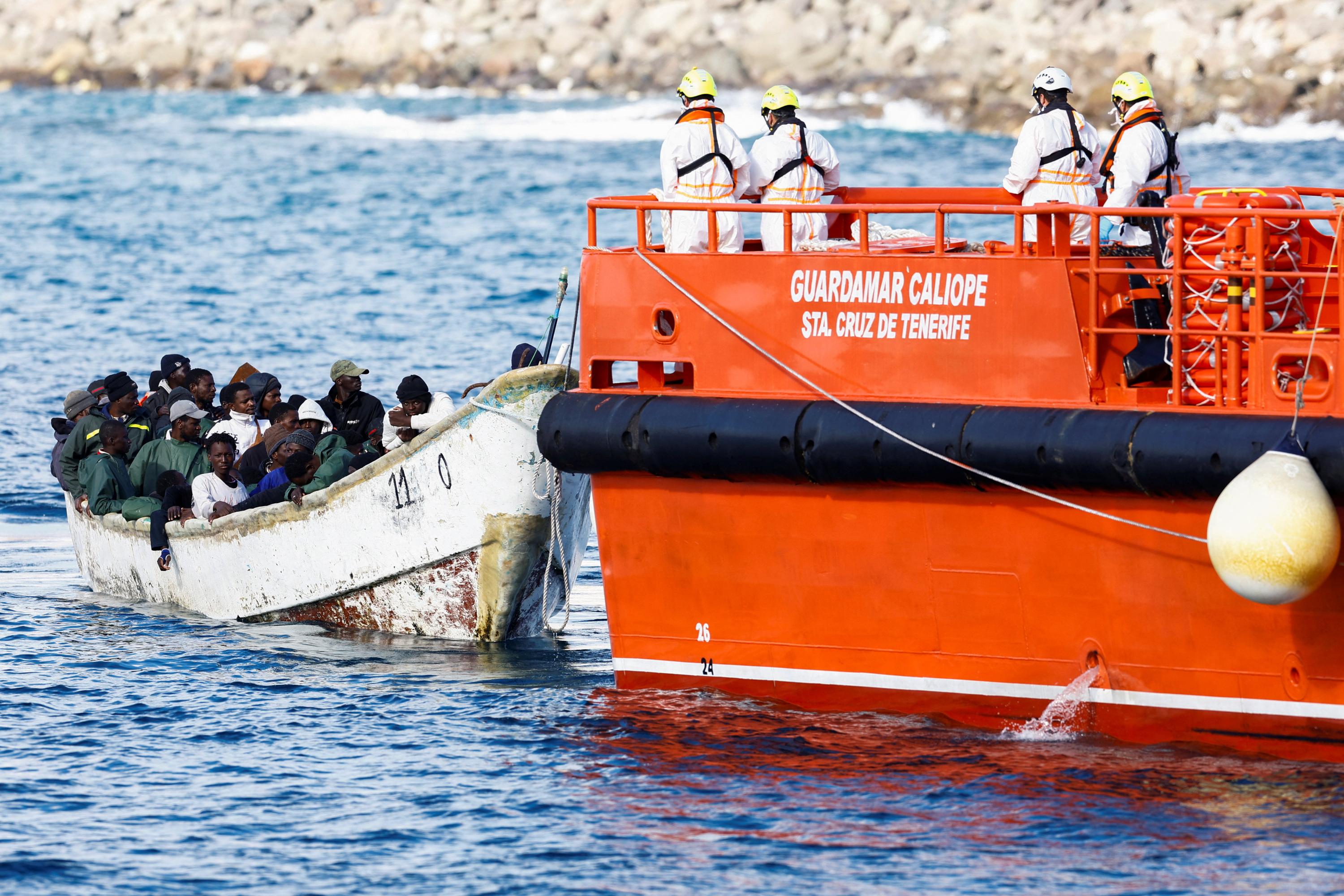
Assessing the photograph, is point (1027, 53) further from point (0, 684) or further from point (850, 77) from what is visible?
point (0, 684)

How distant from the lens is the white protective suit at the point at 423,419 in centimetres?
1262

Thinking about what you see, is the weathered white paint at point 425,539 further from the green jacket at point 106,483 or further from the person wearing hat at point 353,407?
the person wearing hat at point 353,407

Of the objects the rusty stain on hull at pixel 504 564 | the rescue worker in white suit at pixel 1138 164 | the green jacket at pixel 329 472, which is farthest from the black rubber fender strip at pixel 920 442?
the green jacket at pixel 329 472

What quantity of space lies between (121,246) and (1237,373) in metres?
31.6

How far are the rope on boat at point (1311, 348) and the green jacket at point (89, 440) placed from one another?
844 cm

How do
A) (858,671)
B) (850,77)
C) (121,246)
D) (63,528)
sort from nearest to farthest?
1. (858,671)
2. (63,528)
3. (121,246)
4. (850,77)

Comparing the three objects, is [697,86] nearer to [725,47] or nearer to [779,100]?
[779,100]

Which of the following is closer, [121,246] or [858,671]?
[858,671]

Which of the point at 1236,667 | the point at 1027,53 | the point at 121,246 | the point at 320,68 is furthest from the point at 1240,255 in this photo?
the point at 320,68

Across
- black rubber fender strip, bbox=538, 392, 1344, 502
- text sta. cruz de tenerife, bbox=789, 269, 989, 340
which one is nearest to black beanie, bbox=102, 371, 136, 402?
black rubber fender strip, bbox=538, 392, 1344, 502

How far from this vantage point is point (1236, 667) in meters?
9.01

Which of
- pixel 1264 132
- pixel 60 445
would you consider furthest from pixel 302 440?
pixel 1264 132

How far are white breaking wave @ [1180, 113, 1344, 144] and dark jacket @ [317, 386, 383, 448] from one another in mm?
39737

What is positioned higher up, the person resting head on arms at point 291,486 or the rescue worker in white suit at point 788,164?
the rescue worker in white suit at point 788,164
